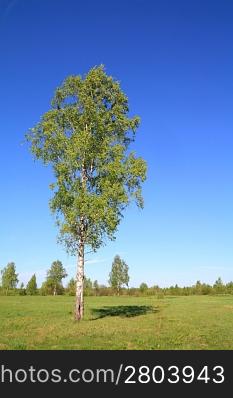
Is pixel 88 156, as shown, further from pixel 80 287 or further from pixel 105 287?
pixel 105 287

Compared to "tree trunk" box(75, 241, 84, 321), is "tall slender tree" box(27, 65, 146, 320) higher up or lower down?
higher up

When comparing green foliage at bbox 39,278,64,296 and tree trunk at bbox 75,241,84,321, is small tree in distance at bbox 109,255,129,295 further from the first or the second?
tree trunk at bbox 75,241,84,321

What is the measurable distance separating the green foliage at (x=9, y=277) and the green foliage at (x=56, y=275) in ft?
50.1

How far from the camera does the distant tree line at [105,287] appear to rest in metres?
168

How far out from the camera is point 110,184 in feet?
127

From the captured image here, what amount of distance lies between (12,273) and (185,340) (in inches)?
6686

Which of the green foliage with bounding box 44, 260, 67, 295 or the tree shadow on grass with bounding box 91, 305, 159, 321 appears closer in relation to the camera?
the tree shadow on grass with bounding box 91, 305, 159, 321

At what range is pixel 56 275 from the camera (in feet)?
607

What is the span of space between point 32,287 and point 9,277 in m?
19.9

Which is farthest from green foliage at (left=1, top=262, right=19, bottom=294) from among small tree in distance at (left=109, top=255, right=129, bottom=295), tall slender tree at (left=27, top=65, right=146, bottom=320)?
tall slender tree at (left=27, top=65, right=146, bottom=320)

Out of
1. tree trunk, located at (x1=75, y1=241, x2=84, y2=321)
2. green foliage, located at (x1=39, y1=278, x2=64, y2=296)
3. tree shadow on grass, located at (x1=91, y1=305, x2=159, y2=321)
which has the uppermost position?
green foliage, located at (x1=39, y1=278, x2=64, y2=296)

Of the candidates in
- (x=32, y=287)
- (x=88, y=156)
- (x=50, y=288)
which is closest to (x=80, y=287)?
(x=88, y=156)

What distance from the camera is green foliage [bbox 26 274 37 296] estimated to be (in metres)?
166

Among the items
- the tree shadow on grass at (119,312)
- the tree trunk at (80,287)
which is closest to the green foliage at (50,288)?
the tree shadow on grass at (119,312)
